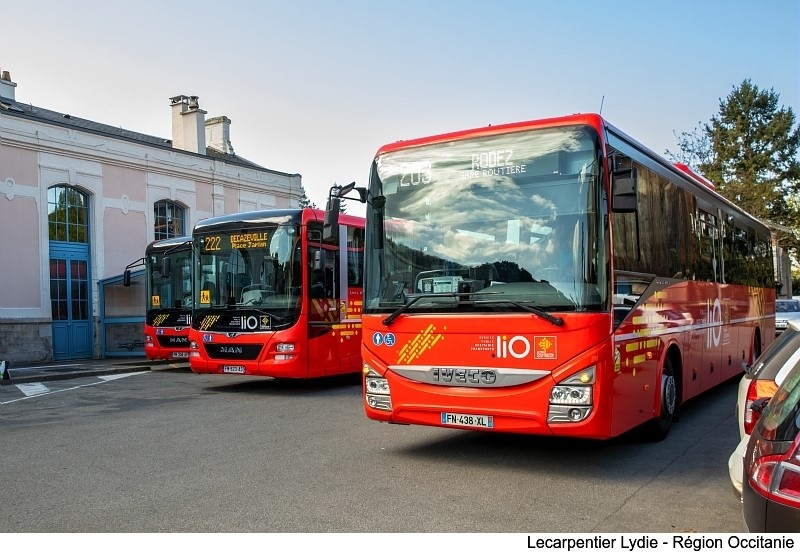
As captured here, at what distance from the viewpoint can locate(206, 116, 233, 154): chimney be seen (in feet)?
114

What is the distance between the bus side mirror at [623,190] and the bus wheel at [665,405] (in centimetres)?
244

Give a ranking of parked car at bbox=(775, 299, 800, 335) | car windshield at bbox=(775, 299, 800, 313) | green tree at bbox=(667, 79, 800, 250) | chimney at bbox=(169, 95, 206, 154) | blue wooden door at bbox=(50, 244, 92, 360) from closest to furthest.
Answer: blue wooden door at bbox=(50, 244, 92, 360) → parked car at bbox=(775, 299, 800, 335) → car windshield at bbox=(775, 299, 800, 313) → chimney at bbox=(169, 95, 206, 154) → green tree at bbox=(667, 79, 800, 250)

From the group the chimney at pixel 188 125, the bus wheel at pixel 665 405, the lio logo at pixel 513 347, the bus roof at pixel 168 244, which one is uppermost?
the chimney at pixel 188 125

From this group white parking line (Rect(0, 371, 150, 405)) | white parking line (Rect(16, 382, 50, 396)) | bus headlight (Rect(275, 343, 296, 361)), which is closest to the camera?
bus headlight (Rect(275, 343, 296, 361))

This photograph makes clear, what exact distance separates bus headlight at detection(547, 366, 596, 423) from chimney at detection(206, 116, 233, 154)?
3023cm

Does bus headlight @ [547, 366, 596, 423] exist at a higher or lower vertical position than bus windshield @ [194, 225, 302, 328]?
lower

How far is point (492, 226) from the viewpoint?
7.20 metres

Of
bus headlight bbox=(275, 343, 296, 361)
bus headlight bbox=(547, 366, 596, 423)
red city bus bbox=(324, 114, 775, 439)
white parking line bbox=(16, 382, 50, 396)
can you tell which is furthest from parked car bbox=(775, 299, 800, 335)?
white parking line bbox=(16, 382, 50, 396)

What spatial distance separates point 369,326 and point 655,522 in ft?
11.2

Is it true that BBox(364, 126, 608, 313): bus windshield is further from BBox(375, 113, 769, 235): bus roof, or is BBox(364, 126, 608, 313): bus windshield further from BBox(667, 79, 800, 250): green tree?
BBox(667, 79, 800, 250): green tree

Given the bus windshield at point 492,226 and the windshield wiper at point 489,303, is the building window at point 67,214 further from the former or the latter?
the windshield wiper at point 489,303

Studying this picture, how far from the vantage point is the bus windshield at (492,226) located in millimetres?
6812

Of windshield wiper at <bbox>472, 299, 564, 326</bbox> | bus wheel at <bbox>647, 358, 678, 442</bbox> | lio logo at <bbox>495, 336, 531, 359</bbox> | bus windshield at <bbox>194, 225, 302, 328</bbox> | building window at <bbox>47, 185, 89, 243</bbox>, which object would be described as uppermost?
building window at <bbox>47, 185, 89, 243</bbox>

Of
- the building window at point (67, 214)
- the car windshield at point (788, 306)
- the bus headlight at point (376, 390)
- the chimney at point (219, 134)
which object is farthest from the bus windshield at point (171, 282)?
the car windshield at point (788, 306)
